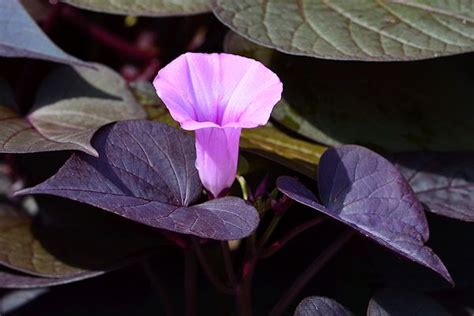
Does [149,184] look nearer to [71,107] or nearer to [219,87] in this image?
[219,87]

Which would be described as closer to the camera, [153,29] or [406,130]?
[406,130]

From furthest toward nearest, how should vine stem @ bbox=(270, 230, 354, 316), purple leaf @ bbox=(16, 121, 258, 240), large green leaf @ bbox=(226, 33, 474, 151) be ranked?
large green leaf @ bbox=(226, 33, 474, 151) → vine stem @ bbox=(270, 230, 354, 316) → purple leaf @ bbox=(16, 121, 258, 240)

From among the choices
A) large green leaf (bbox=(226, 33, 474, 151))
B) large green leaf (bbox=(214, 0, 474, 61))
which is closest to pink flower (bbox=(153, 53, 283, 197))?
large green leaf (bbox=(214, 0, 474, 61))

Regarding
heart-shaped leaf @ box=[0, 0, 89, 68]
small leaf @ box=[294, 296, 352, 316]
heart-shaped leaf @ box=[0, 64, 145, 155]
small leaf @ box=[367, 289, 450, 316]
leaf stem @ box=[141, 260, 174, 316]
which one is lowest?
leaf stem @ box=[141, 260, 174, 316]

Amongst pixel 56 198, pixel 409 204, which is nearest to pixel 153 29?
pixel 56 198

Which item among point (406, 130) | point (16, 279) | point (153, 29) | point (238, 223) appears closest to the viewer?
point (238, 223)

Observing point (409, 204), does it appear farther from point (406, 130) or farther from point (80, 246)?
point (80, 246)

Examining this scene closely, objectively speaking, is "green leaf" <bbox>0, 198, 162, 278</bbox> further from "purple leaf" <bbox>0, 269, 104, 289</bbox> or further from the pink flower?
the pink flower
